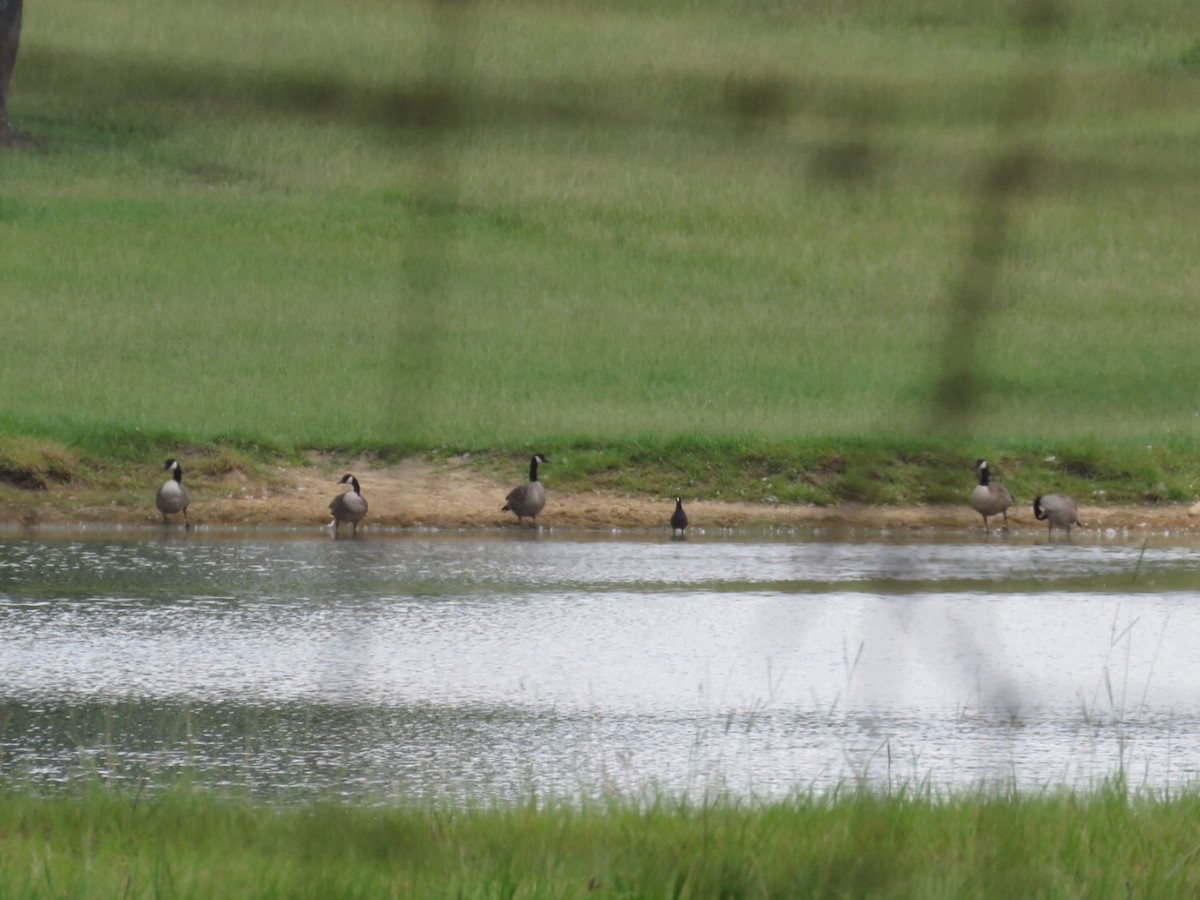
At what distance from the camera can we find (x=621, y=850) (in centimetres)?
420

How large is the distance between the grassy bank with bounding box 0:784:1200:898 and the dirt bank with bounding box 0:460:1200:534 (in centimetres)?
986

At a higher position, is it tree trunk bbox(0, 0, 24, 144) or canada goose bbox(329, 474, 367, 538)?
tree trunk bbox(0, 0, 24, 144)

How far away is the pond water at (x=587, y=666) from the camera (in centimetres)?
673

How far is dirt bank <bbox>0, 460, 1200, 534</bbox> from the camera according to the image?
49.8 feet

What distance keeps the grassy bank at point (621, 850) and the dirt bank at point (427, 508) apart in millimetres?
9863

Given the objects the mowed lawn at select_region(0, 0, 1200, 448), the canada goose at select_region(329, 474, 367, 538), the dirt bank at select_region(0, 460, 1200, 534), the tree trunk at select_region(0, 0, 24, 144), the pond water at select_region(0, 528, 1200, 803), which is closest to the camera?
the mowed lawn at select_region(0, 0, 1200, 448)

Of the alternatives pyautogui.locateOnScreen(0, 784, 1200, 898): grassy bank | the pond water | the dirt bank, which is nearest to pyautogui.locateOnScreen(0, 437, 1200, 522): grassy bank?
the dirt bank

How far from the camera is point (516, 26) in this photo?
2877 millimetres

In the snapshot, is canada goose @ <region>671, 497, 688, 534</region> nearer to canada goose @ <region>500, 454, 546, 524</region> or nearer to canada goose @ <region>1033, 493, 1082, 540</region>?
canada goose @ <region>500, 454, 546, 524</region>

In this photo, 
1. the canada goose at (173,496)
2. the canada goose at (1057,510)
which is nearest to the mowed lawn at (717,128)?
the canada goose at (173,496)

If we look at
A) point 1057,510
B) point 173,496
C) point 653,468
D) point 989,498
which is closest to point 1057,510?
point 1057,510

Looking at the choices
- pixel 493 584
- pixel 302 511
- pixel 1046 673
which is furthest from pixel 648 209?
pixel 302 511

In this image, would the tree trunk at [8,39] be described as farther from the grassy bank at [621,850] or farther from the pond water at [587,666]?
the pond water at [587,666]

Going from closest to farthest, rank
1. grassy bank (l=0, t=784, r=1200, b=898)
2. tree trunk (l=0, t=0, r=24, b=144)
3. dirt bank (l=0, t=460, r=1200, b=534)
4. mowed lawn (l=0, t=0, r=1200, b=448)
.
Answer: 1. mowed lawn (l=0, t=0, r=1200, b=448)
2. tree trunk (l=0, t=0, r=24, b=144)
3. grassy bank (l=0, t=784, r=1200, b=898)
4. dirt bank (l=0, t=460, r=1200, b=534)
